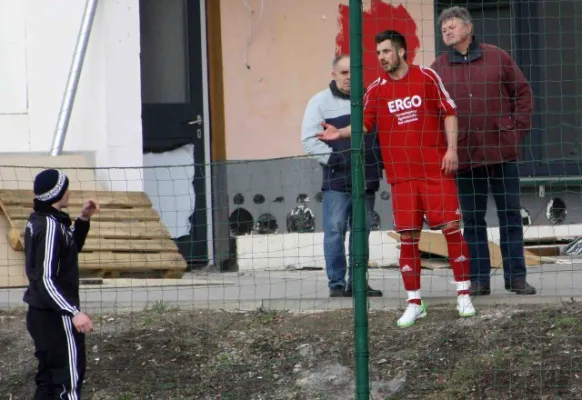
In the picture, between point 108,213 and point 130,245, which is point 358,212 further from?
point 108,213

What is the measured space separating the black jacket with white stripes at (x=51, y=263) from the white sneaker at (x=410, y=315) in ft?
7.35

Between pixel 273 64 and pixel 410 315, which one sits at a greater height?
pixel 273 64

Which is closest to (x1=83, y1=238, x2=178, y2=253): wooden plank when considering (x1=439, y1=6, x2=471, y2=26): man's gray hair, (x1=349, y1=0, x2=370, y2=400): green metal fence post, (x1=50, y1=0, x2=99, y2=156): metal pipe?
(x1=50, y1=0, x2=99, y2=156): metal pipe

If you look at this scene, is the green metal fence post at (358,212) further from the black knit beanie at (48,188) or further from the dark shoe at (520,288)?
the dark shoe at (520,288)

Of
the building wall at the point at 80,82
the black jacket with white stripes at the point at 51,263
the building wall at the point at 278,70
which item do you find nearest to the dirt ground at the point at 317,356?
the black jacket with white stripes at the point at 51,263

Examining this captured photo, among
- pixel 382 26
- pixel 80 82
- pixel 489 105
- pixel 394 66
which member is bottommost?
pixel 489 105

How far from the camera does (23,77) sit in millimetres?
11398

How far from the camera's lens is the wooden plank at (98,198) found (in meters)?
10.3

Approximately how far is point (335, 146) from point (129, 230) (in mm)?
2297

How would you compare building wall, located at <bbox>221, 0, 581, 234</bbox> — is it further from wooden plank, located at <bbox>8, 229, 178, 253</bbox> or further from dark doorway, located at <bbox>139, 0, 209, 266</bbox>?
wooden plank, located at <bbox>8, 229, 178, 253</bbox>

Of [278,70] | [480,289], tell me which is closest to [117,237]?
[278,70]

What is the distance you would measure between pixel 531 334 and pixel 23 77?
18.6ft

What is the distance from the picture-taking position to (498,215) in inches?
337

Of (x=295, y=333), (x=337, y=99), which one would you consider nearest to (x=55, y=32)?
(x=337, y=99)
